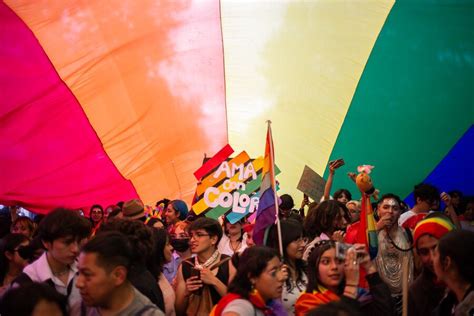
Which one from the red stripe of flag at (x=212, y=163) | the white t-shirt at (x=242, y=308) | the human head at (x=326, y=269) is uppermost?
the red stripe of flag at (x=212, y=163)

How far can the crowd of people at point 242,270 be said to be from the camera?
152 inches

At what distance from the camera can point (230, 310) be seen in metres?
4.23

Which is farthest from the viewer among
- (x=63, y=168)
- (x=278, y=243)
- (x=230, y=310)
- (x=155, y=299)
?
(x=63, y=168)

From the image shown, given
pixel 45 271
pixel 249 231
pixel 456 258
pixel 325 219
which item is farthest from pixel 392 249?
pixel 45 271

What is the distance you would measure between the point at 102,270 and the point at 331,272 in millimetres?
1404

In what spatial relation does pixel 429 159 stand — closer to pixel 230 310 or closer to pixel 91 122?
pixel 91 122

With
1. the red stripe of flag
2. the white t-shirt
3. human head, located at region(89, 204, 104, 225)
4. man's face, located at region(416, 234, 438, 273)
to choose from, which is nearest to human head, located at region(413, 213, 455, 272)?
man's face, located at region(416, 234, 438, 273)

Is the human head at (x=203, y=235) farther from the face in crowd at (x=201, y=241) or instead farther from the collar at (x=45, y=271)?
the collar at (x=45, y=271)

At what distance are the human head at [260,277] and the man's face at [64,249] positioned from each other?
3.29 ft

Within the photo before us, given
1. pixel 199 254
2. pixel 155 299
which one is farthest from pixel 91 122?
pixel 155 299

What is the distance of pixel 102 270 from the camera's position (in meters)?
3.87

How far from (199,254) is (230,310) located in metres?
1.53

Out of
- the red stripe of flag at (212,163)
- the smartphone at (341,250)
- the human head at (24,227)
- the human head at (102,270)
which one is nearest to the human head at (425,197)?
the red stripe of flag at (212,163)

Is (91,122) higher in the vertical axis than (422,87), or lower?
higher
